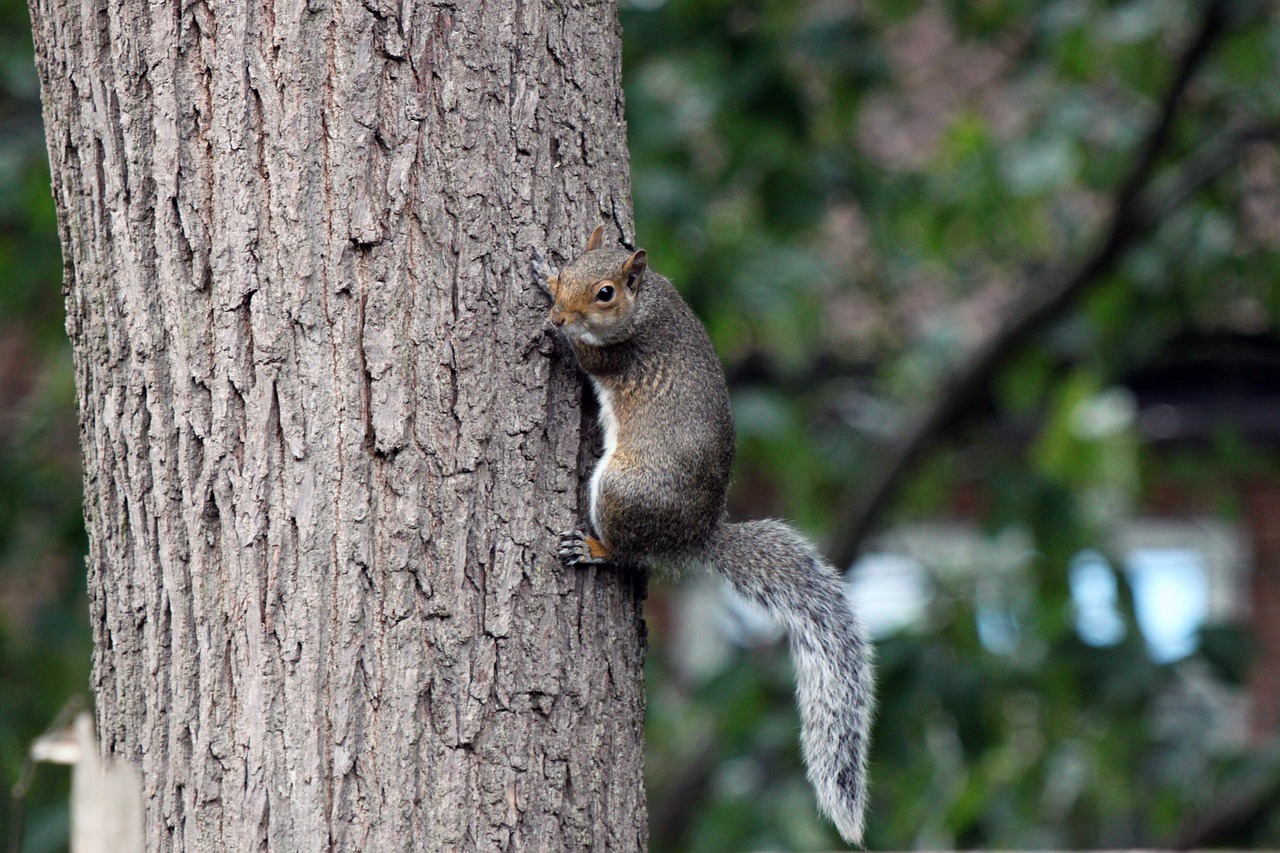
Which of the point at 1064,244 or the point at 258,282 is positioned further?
the point at 1064,244

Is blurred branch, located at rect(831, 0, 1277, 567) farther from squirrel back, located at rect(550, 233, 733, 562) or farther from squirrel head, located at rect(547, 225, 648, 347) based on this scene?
squirrel head, located at rect(547, 225, 648, 347)

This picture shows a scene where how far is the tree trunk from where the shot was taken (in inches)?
47.4

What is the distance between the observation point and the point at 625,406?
5.24 ft

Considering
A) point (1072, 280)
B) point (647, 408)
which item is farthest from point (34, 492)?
point (1072, 280)

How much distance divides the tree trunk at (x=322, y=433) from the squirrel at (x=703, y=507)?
0.87 feet

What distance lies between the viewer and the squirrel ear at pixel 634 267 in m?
1.57

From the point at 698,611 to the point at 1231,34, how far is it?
2922 mm

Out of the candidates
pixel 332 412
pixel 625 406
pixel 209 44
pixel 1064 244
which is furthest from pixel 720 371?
pixel 1064 244

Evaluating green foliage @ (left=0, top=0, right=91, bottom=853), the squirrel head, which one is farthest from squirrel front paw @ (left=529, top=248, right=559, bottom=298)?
green foliage @ (left=0, top=0, right=91, bottom=853)

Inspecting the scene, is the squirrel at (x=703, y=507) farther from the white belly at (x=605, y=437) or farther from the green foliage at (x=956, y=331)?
the green foliage at (x=956, y=331)

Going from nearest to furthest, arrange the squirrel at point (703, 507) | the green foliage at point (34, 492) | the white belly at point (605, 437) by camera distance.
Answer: the white belly at point (605, 437) < the squirrel at point (703, 507) < the green foliage at point (34, 492)

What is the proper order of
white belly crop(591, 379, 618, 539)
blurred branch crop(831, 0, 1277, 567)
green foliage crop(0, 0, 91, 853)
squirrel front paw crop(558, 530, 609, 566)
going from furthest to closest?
blurred branch crop(831, 0, 1277, 567), green foliage crop(0, 0, 91, 853), white belly crop(591, 379, 618, 539), squirrel front paw crop(558, 530, 609, 566)

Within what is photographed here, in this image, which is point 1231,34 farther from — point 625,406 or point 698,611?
point 698,611

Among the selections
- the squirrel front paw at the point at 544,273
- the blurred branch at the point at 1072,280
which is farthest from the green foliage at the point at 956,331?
the squirrel front paw at the point at 544,273
